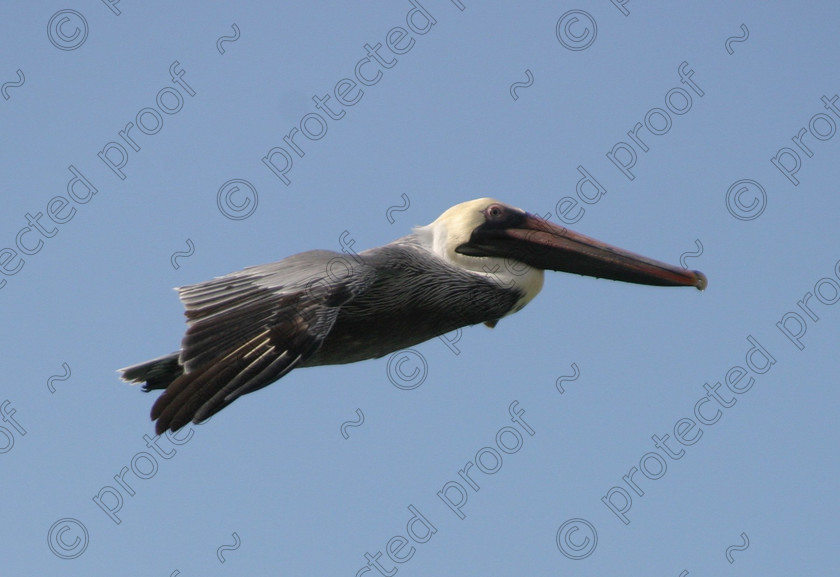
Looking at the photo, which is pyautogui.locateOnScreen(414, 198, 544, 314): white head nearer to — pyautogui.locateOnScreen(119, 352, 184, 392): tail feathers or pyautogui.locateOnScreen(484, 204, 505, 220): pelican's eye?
pyautogui.locateOnScreen(484, 204, 505, 220): pelican's eye

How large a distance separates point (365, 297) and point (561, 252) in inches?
72.3

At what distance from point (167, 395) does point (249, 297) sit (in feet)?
3.92

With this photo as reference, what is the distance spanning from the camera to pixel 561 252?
12320 millimetres

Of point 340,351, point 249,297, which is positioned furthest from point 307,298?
point 340,351

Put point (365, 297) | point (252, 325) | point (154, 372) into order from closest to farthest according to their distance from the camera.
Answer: point (252, 325) → point (365, 297) → point (154, 372)

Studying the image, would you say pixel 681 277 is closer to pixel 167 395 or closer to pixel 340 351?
pixel 340 351

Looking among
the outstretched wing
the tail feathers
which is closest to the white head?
the outstretched wing

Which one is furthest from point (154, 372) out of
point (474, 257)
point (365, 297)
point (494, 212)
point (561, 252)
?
point (561, 252)

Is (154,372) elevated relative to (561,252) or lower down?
lower down

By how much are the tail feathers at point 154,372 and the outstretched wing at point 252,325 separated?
130 cm

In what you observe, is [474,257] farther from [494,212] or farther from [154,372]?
[154,372]

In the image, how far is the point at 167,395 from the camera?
9812 mm

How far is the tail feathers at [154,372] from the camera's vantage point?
12070 mm

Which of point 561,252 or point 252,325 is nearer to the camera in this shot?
point 252,325
